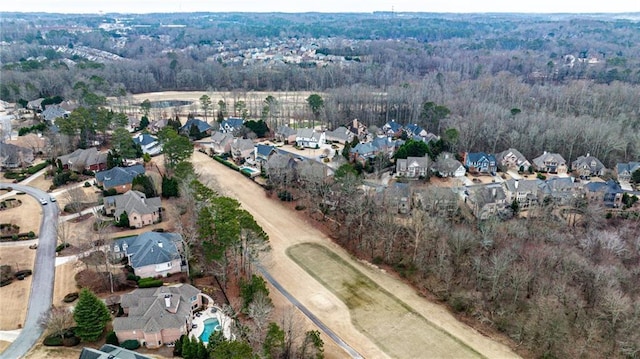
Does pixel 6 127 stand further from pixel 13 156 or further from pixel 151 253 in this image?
pixel 151 253

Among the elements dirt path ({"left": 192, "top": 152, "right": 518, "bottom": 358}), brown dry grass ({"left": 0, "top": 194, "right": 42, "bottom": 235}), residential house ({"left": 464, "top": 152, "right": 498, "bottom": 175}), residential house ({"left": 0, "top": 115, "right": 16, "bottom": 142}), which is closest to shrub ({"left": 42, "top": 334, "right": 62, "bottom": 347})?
dirt path ({"left": 192, "top": 152, "right": 518, "bottom": 358})

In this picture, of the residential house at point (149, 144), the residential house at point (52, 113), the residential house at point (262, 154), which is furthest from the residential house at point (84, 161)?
the residential house at point (52, 113)

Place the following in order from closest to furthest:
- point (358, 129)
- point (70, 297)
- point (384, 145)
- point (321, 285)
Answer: point (70, 297) → point (321, 285) → point (384, 145) → point (358, 129)

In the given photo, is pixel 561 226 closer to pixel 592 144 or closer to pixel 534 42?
pixel 592 144


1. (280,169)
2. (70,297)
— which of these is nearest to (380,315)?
(70,297)

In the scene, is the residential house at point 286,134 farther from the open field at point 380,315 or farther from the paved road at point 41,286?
the paved road at point 41,286

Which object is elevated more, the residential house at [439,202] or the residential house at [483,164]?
the residential house at [439,202]

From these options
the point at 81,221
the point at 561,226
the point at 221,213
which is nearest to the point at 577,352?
the point at 561,226
